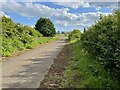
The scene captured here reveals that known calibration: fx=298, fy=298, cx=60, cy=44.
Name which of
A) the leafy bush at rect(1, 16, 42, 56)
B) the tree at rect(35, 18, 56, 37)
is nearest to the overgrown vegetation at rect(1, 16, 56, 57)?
the leafy bush at rect(1, 16, 42, 56)

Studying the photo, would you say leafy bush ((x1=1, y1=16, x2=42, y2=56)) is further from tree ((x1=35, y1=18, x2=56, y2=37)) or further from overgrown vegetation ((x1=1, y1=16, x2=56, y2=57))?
tree ((x1=35, y1=18, x2=56, y2=37))

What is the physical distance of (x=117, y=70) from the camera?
8211 mm

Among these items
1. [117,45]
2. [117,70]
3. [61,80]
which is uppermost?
[117,45]

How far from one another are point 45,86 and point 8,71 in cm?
358

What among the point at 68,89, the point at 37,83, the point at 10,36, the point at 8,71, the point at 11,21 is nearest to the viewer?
the point at 68,89

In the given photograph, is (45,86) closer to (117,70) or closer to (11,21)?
(117,70)

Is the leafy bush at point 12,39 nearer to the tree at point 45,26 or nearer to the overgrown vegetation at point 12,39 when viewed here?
the overgrown vegetation at point 12,39

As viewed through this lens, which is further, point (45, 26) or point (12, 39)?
point (45, 26)

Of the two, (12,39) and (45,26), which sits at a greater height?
(12,39)

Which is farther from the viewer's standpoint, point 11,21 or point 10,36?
point 11,21

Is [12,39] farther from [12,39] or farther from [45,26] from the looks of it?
[45,26]

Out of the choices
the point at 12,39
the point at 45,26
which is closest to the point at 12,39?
the point at 12,39

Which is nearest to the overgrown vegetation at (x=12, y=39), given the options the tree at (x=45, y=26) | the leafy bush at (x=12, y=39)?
the leafy bush at (x=12, y=39)

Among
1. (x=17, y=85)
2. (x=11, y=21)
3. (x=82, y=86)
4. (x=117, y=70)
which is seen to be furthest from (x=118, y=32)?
(x=11, y=21)
